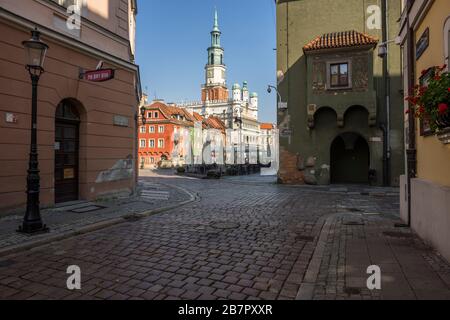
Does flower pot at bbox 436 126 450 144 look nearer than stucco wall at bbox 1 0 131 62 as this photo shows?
Yes

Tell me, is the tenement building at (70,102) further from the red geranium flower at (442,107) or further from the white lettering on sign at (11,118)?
the red geranium flower at (442,107)

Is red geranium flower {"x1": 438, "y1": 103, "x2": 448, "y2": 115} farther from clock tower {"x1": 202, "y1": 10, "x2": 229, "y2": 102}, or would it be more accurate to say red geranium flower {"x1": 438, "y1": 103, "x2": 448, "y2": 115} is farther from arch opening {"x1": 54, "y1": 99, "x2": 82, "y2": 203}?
clock tower {"x1": 202, "y1": 10, "x2": 229, "y2": 102}

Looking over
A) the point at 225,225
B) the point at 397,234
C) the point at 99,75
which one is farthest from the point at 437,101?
the point at 99,75

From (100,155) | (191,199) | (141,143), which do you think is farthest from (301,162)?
(141,143)

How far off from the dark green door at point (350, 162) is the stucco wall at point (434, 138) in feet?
48.6

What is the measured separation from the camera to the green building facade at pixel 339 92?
19.9m

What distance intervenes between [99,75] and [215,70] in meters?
114

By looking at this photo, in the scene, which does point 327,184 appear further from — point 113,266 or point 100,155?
point 113,266

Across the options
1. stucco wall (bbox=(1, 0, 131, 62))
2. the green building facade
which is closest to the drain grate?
stucco wall (bbox=(1, 0, 131, 62))

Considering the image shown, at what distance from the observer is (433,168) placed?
21.4 feet

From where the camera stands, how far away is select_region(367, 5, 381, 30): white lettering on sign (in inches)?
817

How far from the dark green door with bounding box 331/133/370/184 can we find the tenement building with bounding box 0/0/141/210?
45.6ft

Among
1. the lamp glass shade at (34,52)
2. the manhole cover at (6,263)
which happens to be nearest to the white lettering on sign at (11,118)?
the lamp glass shade at (34,52)

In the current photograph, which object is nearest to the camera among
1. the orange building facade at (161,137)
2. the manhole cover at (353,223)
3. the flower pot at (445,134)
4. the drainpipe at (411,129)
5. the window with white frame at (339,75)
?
the flower pot at (445,134)
